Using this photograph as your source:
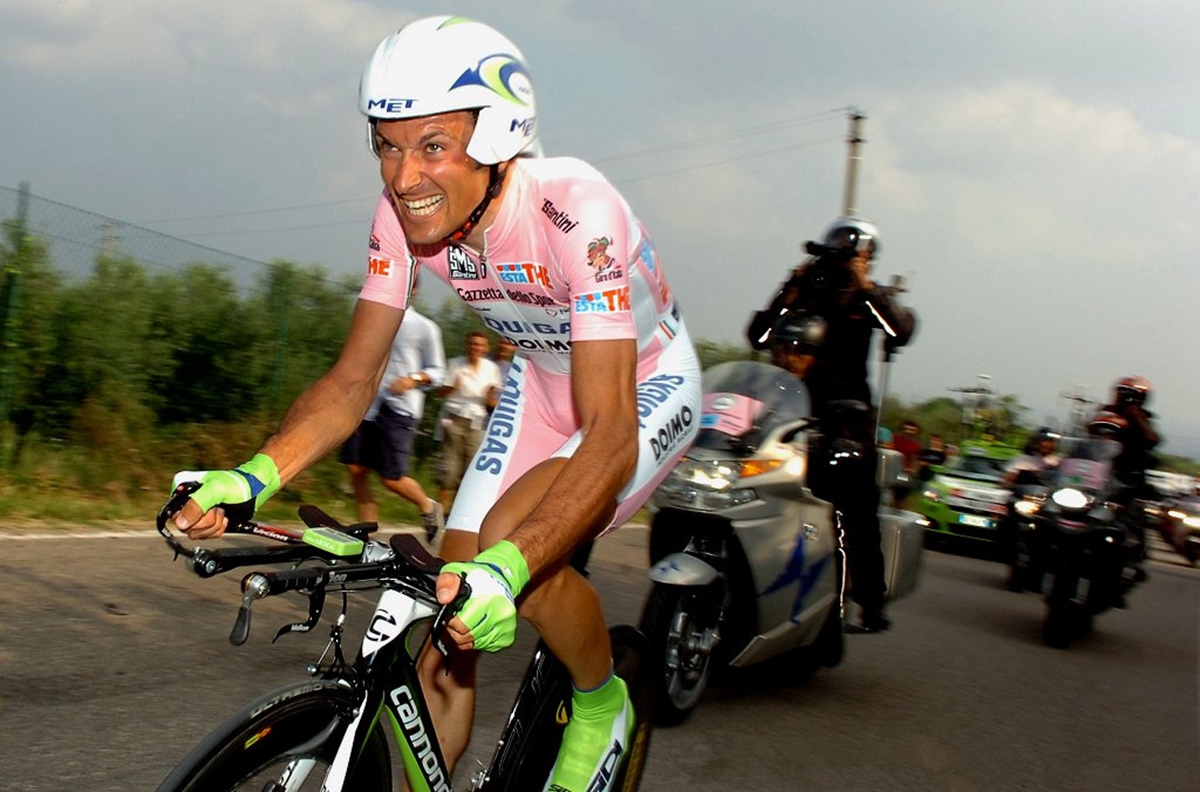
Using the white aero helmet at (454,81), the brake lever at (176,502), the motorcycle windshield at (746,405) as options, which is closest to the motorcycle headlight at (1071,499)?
the motorcycle windshield at (746,405)

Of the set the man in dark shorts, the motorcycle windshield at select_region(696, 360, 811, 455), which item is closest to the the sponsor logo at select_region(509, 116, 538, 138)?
the motorcycle windshield at select_region(696, 360, 811, 455)

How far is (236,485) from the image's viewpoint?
2600 millimetres

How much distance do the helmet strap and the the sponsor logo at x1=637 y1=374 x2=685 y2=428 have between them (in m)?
0.66

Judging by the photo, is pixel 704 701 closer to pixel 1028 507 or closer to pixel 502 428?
pixel 502 428

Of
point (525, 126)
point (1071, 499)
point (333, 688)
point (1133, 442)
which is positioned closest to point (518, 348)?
point (525, 126)

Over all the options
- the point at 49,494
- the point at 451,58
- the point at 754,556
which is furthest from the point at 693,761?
the point at 49,494

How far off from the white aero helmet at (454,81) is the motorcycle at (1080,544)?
7.22m

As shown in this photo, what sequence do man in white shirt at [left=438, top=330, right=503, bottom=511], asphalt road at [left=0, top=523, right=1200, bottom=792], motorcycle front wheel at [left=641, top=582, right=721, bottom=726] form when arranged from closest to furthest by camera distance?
asphalt road at [left=0, top=523, right=1200, bottom=792]
motorcycle front wheel at [left=641, top=582, right=721, bottom=726]
man in white shirt at [left=438, top=330, right=503, bottom=511]

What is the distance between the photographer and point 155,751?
163 inches

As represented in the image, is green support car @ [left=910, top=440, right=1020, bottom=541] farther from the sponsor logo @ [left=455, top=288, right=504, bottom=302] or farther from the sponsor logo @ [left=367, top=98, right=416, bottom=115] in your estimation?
the sponsor logo @ [left=367, top=98, right=416, bottom=115]

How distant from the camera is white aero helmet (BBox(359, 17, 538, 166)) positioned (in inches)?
106

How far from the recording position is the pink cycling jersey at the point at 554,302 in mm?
2969

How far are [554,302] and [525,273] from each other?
0.36ft

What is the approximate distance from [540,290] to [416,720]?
1087 millimetres
